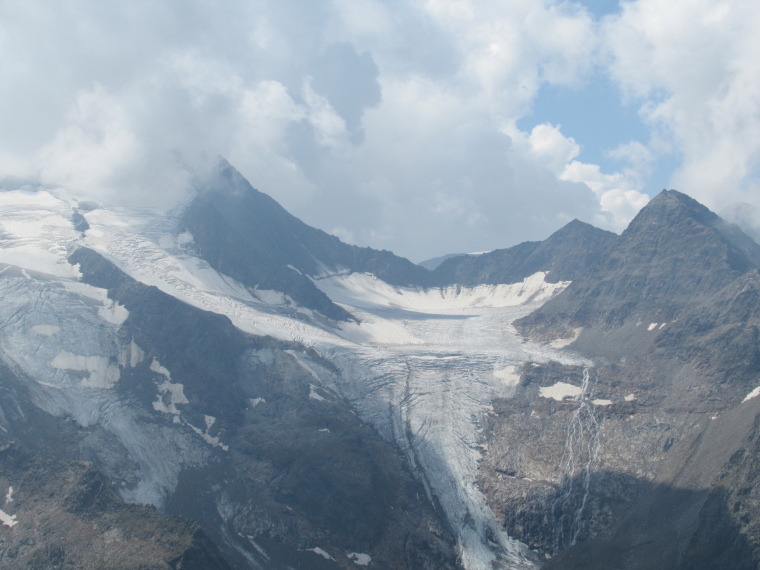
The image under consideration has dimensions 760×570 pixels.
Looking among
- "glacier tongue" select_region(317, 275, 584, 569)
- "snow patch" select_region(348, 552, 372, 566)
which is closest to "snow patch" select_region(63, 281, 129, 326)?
"glacier tongue" select_region(317, 275, 584, 569)

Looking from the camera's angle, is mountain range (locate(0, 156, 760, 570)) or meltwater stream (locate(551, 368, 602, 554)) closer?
mountain range (locate(0, 156, 760, 570))

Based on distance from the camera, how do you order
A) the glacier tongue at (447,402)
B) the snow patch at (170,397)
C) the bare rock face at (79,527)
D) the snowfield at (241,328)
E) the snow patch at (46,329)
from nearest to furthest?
the bare rock face at (79,527) < the glacier tongue at (447,402) < the snowfield at (241,328) < the snow patch at (170,397) < the snow patch at (46,329)

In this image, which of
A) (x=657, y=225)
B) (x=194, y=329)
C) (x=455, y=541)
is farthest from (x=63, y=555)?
(x=657, y=225)

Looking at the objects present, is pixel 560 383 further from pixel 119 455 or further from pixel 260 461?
pixel 119 455

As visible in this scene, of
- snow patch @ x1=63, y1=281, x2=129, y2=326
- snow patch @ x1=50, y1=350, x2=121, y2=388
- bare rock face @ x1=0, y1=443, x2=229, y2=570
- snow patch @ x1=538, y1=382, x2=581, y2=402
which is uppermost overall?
snow patch @ x1=538, y1=382, x2=581, y2=402

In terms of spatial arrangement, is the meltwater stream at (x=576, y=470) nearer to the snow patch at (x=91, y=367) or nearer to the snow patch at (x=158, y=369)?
the snow patch at (x=158, y=369)

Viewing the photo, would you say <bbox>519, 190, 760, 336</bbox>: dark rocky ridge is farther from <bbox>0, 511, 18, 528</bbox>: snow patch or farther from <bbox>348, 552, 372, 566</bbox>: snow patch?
<bbox>0, 511, 18, 528</bbox>: snow patch

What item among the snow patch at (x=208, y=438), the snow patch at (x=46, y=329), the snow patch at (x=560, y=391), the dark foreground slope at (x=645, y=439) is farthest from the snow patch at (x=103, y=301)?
the snow patch at (x=560, y=391)
